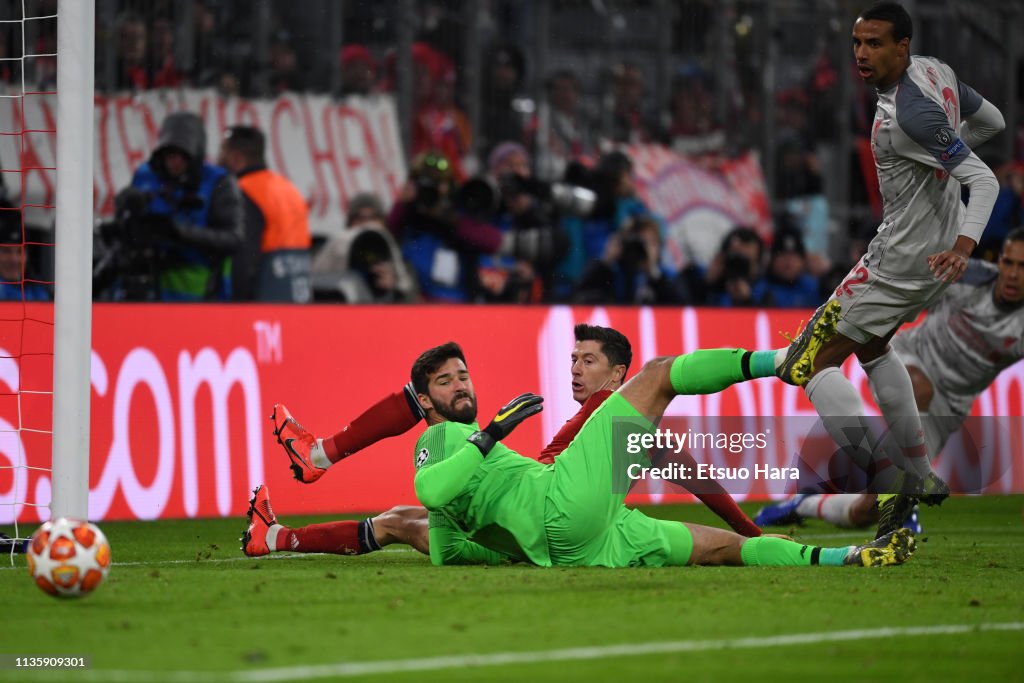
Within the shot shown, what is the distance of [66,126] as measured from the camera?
624 centimetres

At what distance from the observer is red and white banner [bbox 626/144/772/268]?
1285 cm

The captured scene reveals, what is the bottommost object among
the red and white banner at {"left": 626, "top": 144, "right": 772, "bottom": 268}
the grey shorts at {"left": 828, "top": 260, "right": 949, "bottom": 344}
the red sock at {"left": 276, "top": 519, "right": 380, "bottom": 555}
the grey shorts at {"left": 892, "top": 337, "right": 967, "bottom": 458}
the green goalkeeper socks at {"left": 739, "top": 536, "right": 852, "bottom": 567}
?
the green goalkeeper socks at {"left": 739, "top": 536, "right": 852, "bottom": 567}

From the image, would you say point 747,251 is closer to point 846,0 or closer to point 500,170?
point 500,170

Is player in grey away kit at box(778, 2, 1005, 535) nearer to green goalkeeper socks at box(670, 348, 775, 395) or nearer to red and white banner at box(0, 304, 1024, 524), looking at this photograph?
green goalkeeper socks at box(670, 348, 775, 395)

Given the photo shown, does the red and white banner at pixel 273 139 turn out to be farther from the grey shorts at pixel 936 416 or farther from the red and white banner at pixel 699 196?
the grey shorts at pixel 936 416

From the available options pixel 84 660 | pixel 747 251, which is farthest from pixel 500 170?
pixel 84 660

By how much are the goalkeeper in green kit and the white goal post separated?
4.75ft

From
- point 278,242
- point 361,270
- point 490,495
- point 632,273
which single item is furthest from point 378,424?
point 632,273

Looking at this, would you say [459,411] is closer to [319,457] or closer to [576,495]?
Result: [576,495]

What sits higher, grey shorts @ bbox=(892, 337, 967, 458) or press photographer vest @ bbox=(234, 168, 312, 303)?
press photographer vest @ bbox=(234, 168, 312, 303)

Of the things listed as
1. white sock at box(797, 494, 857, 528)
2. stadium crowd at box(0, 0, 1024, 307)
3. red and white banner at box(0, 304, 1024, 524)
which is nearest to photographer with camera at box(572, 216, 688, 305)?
stadium crowd at box(0, 0, 1024, 307)

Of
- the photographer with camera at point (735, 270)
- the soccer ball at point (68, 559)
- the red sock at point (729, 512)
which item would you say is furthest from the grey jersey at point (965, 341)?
the soccer ball at point (68, 559)

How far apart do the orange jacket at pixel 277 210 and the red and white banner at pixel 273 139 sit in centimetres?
52

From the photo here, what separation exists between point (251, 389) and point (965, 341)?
4279mm
